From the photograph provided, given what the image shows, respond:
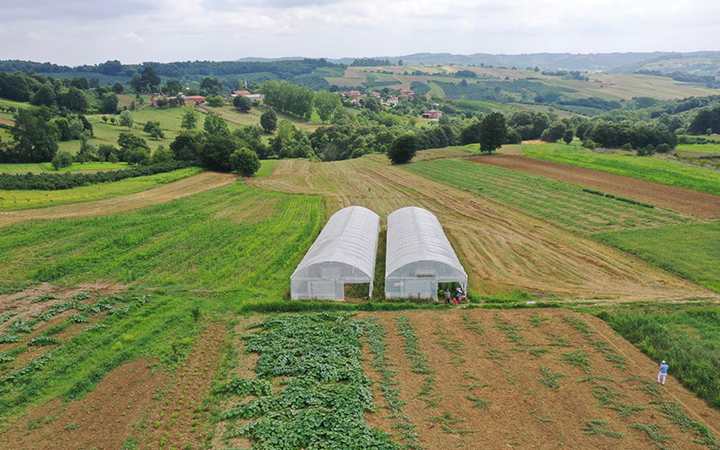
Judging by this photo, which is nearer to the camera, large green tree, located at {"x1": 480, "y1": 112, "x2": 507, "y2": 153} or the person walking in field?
the person walking in field

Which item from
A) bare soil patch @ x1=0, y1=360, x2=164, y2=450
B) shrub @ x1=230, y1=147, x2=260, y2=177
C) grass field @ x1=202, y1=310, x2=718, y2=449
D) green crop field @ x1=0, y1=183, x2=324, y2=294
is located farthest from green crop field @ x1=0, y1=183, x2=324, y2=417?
shrub @ x1=230, y1=147, x2=260, y2=177

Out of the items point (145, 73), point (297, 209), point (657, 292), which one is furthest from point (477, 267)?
point (145, 73)

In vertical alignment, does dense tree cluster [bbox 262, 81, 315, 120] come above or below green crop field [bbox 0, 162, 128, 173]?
above

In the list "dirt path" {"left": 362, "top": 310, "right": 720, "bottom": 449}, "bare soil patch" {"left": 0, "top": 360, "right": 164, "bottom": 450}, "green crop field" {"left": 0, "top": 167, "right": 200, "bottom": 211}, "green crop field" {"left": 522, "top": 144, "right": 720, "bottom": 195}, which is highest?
"green crop field" {"left": 522, "top": 144, "right": 720, "bottom": 195}

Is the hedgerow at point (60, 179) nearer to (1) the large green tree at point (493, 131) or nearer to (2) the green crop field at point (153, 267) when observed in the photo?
(2) the green crop field at point (153, 267)

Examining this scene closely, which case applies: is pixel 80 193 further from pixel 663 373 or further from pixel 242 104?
pixel 242 104

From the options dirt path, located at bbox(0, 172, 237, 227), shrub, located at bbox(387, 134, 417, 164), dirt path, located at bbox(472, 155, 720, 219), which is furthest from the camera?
shrub, located at bbox(387, 134, 417, 164)

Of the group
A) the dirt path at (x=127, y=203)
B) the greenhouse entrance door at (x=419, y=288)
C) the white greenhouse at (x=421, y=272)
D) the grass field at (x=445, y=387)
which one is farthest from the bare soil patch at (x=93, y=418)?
the dirt path at (x=127, y=203)

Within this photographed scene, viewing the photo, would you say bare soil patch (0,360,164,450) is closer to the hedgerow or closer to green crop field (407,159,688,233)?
green crop field (407,159,688,233)
